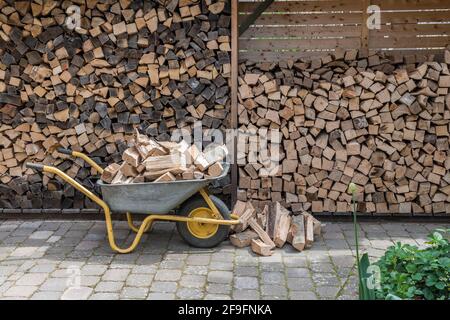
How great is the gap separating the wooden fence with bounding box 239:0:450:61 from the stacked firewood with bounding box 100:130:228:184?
141 centimetres

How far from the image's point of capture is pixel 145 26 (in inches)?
198

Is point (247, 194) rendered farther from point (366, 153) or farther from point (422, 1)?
point (422, 1)

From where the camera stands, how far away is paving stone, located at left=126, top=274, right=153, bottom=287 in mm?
3896

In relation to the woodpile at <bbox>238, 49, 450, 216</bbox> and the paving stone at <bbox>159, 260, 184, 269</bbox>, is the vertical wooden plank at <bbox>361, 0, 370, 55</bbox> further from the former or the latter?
the paving stone at <bbox>159, 260, 184, 269</bbox>

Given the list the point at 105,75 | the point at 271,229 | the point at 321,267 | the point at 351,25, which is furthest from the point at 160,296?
the point at 351,25

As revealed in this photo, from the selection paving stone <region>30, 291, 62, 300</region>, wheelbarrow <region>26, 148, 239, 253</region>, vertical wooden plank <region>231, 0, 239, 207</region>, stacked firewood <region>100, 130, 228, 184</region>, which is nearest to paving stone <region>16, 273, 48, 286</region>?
paving stone <region>30, 291, 62, 300</region>

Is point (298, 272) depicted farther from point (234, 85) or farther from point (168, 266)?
point (234, 85)

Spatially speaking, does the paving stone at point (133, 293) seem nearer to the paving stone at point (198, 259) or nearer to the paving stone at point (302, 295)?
the paving stone at point (198, 259)

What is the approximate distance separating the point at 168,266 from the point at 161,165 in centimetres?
75

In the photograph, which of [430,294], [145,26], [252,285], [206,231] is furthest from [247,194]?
[430,294]

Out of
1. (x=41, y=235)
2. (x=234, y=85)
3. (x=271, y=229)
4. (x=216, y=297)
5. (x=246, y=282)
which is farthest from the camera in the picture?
(x=234, y=85)

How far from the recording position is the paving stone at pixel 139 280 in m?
3.90

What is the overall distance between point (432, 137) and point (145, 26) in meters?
2.70

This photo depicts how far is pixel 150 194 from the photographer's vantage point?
432cm
